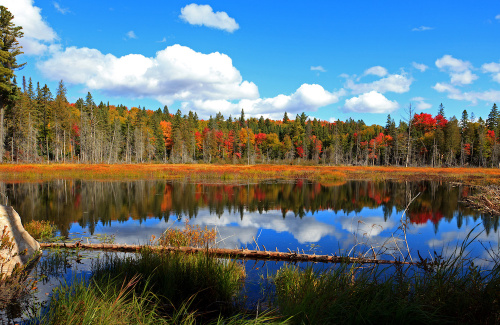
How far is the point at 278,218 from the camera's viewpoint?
648 inches

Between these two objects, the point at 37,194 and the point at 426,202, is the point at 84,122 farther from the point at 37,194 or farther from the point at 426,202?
the point at 426,202

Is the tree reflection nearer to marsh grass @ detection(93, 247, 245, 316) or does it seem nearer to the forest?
marsh grass @ detection(93, 247, 245, 316)

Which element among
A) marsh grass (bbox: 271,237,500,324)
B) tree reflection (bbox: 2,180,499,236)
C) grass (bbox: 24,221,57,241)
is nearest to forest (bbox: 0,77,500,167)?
tree reflection (bbox: 2,180,499,236)

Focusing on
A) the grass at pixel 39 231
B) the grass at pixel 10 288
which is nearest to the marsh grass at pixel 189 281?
the grass at pixel 10 288

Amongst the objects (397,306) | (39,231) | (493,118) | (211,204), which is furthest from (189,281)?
(493,118)

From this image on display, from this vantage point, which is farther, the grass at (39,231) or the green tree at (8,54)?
the green tree at (8,54)

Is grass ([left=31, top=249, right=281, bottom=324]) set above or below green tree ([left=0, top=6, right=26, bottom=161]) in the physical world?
below

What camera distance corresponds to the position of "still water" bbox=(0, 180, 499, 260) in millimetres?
11406

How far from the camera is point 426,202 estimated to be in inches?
876

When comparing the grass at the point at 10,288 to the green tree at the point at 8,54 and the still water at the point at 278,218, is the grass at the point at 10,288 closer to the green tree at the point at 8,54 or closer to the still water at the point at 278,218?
the still water at the point at 278,218

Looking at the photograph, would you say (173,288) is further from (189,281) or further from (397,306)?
(397,306)

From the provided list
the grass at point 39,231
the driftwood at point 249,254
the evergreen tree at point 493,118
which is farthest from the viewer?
the evergreen tree at point 493,118

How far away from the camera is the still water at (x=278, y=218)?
11406 millimetres

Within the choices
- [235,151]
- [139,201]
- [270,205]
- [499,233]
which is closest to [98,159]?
[235,151]
